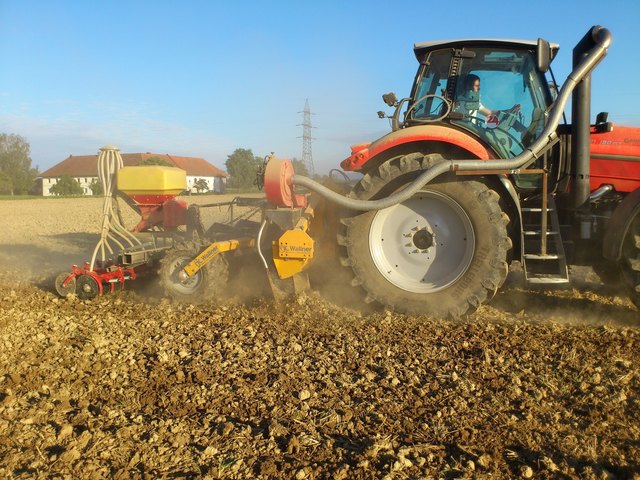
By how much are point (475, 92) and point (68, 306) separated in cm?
434

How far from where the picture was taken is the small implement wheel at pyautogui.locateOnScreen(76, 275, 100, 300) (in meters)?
5.31

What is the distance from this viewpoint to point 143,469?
7.68 feet

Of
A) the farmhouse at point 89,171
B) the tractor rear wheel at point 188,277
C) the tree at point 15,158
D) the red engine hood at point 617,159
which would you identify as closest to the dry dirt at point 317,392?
the tractor rear wheel at point 188,277

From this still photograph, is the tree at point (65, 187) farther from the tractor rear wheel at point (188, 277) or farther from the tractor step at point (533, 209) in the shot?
the tractor step at point (533, 209)

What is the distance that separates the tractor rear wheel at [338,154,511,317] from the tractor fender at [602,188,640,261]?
766mm

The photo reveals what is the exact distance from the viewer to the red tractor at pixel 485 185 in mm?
4352

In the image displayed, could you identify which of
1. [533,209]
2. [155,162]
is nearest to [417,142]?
[533,209]

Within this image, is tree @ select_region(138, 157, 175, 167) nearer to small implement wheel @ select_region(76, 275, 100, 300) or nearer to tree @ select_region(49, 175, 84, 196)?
small implement wheel @ select_region(76, 275, 100, 300)

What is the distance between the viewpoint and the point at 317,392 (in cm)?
311

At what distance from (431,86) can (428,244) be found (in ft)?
5.07

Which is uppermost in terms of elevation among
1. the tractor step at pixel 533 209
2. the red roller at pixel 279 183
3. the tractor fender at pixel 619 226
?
the red roller at pixel 279 183

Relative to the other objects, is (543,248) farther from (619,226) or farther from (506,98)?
(506,98)

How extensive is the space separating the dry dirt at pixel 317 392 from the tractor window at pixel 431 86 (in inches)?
75.4

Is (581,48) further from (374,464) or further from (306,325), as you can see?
(374,464)
